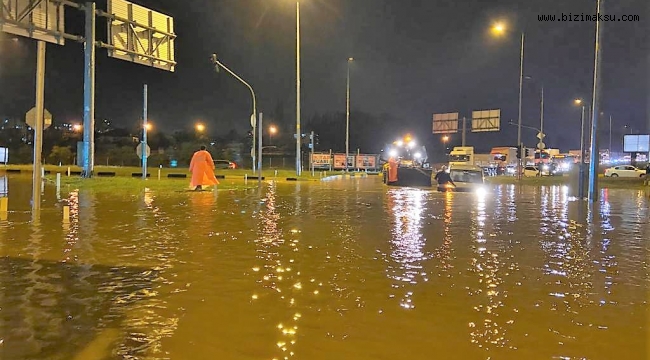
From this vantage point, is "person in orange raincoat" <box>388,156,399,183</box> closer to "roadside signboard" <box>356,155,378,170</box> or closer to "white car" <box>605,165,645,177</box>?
"roadside signboard" <box>356,155,378,170</box>

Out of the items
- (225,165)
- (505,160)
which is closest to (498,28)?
(225,165)

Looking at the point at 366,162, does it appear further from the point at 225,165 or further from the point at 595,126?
the point at 595,126

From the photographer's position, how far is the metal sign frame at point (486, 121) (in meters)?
52.3

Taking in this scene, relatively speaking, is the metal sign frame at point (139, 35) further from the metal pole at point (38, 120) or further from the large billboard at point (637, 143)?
the large billboard at point (637, 143)

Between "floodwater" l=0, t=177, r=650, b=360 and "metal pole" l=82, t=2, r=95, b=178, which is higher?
"metal pole" l=82, t=2, r=95, b=178

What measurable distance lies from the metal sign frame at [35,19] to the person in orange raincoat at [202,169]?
7.51 m

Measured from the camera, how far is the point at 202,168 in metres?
22.4

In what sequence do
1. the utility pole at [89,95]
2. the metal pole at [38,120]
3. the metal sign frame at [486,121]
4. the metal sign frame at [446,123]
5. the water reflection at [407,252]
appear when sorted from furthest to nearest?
the metal sign frame at [446,123], the metal sign frame at [486,121], the utility pole at [89,95], the metal pole at [38,120], the water reflection at [407,252]

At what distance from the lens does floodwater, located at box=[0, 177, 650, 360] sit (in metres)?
4.67

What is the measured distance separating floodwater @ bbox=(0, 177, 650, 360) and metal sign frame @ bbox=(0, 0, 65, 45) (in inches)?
503

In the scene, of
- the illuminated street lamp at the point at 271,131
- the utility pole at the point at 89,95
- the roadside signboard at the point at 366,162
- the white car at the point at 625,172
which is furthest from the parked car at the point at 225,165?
the white car at the point at 625,172

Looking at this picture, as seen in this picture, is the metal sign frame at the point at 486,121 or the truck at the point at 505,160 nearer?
the metal sign frame at the point at 486,121

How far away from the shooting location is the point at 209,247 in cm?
940

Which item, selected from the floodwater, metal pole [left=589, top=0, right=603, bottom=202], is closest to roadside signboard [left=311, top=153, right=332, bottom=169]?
metal pole [left=589, top=0, right=603, bottom=202]
